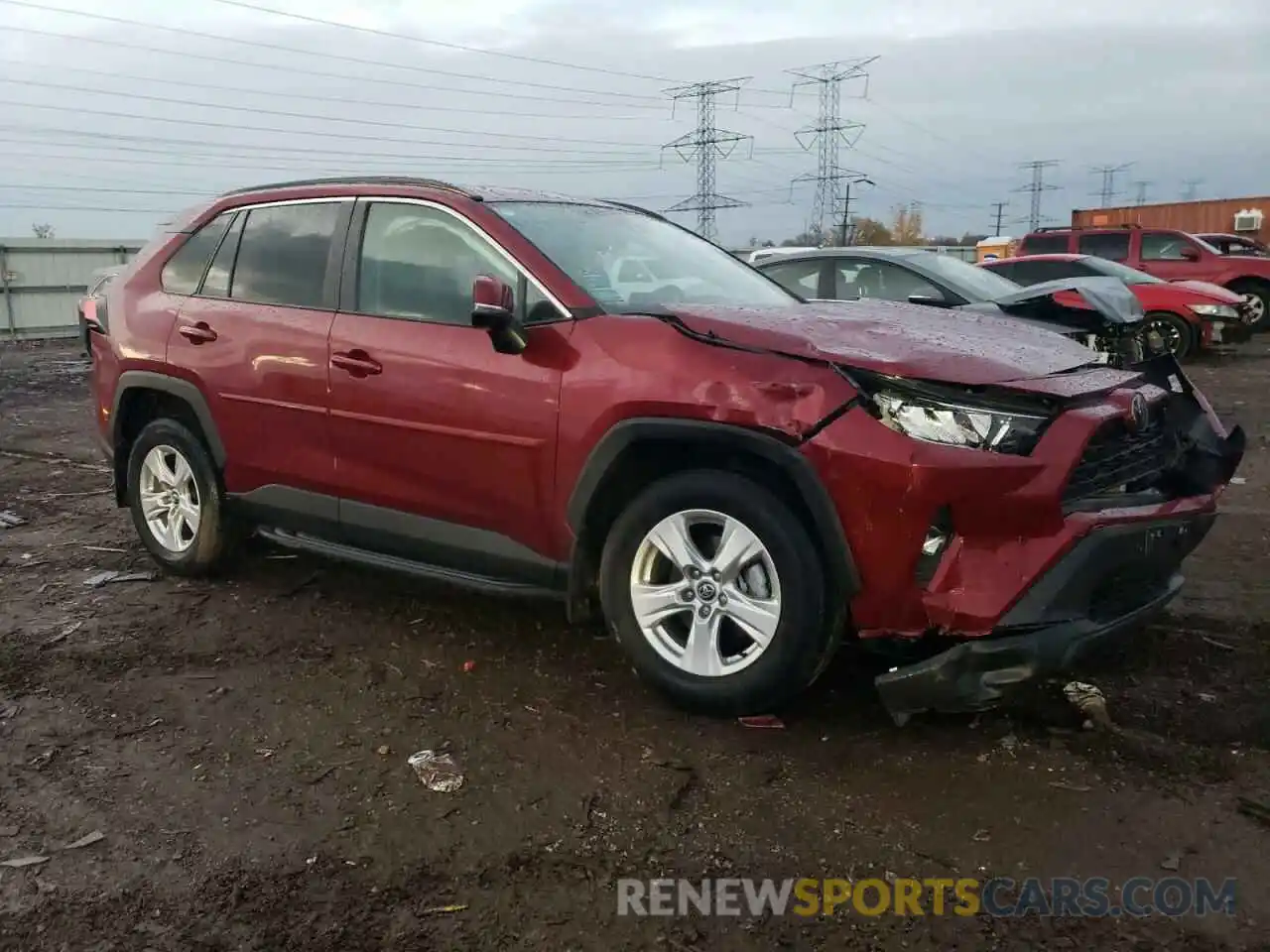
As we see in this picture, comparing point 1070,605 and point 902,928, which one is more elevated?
point 1070,605

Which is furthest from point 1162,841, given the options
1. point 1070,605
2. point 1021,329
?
point 1021,329

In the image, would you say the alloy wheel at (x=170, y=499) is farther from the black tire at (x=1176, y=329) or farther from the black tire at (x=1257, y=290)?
the black tire at (x=1257, y=290)

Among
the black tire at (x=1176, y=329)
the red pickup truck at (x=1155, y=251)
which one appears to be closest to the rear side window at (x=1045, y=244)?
the red pickup truck at (x=1155, y=251)

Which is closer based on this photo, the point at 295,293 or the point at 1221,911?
the point at 1221,911

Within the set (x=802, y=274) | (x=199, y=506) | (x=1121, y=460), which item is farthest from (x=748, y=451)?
(x=802, y=274)

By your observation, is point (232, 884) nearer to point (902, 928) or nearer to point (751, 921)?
point (751, 921)

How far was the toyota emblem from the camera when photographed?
10.7 feet

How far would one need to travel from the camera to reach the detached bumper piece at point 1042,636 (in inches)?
119

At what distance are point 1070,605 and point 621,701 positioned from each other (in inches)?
59.9

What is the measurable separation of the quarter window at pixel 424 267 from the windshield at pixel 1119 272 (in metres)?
10.4

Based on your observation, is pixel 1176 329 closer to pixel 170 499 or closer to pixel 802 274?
pixel 802 274

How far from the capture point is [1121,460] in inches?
132

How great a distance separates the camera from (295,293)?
4500 millimetres

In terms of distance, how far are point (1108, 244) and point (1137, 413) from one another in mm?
15037
